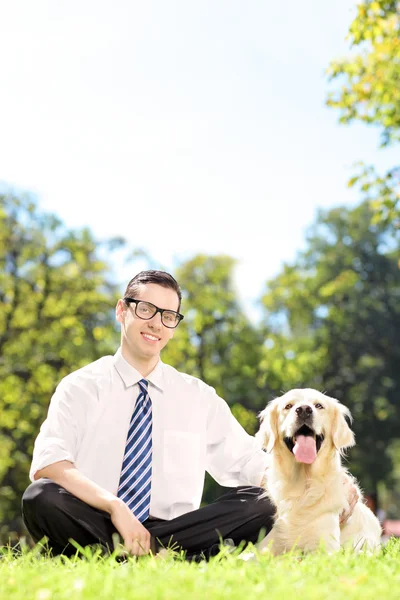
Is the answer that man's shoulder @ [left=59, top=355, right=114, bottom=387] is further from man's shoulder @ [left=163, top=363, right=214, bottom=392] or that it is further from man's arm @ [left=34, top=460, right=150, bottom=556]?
man's arm @ [left=34, top=460, right=150, bottom=556]

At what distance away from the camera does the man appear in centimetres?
431

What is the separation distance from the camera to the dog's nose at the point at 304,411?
16.5 ft

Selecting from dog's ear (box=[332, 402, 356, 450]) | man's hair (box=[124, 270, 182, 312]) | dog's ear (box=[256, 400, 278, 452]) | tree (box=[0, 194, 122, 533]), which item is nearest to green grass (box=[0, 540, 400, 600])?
dog's ear (box=[332, 402, 356, 450])

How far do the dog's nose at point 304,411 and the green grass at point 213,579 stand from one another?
50.6 inches

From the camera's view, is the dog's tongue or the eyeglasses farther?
the dog's tongue

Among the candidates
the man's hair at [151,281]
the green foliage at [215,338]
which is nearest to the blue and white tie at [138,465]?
the man's hair at [151,281]

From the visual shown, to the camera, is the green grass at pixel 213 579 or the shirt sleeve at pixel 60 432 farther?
the shirt sleeve at pixel 60 432

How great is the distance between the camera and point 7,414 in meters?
22.4

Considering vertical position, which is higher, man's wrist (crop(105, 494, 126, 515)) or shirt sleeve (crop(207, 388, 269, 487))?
shirt sleeve (crop(207, 388, 269, 487))

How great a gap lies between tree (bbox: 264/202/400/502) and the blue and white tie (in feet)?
80.2

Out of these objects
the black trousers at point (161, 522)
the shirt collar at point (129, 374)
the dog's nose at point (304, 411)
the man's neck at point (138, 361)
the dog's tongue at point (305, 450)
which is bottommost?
the black trousers at point (161, 522)

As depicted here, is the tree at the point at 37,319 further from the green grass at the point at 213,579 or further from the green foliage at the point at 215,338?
the green grass at the point at 213,579

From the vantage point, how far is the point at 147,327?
4922 mm

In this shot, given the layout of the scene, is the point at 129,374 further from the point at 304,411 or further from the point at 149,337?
the point at 304,411
